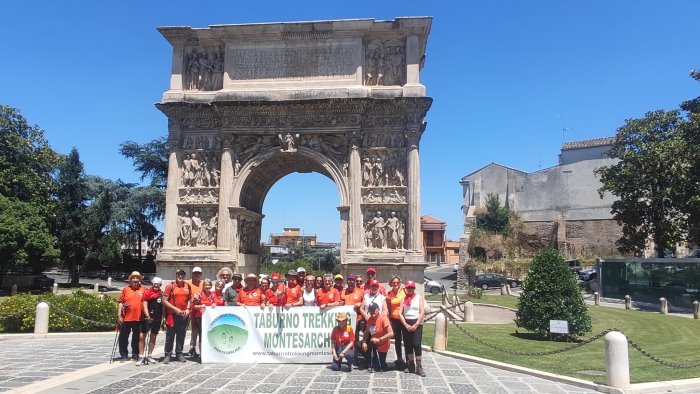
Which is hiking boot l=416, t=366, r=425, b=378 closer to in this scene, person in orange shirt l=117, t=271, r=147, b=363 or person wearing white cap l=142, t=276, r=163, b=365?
person wearing white cap l=142, t=276, r=163, b=365

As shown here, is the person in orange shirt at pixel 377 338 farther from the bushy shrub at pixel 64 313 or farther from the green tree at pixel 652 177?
the green tree at pixel 652 177

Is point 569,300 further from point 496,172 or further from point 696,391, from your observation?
point 496,172

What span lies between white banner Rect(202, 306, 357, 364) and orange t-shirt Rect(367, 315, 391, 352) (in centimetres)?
84

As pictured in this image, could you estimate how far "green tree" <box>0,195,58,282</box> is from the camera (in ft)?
103

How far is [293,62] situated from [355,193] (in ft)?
16.9

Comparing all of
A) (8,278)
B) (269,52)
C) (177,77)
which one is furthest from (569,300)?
(8,278)

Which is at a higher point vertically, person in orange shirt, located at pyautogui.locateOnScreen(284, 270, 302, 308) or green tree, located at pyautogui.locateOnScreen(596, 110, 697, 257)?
green tree, located at pyautogui.locateOnScreen(596, 110, 697, 257)

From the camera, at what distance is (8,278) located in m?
38.9

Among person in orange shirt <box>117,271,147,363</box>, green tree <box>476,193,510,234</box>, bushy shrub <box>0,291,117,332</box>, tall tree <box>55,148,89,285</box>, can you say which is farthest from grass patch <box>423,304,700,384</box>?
tall tree <box>55,148,89,285</box>

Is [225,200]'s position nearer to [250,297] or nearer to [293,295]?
[250,297]

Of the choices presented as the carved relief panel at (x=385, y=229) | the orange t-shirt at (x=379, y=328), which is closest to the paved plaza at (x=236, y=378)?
the orange t-shirt at (x=379, y=328)

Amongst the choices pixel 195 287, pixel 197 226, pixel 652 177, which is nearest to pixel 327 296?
pixel 195 287

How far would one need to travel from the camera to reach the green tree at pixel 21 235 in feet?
103

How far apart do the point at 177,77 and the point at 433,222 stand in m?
65.8
